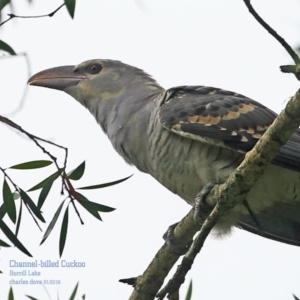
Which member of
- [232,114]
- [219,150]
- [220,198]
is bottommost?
[220,198]

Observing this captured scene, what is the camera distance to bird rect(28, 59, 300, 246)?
3875mm

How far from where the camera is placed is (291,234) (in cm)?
450

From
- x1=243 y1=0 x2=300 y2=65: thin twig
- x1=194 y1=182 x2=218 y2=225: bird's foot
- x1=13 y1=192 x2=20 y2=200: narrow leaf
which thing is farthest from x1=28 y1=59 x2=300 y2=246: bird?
x1=243 y1=0 x2=300 y2=65: thin twig

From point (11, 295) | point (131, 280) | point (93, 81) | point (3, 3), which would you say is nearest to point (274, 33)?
point (3, 3)

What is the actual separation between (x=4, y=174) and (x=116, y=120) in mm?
1676

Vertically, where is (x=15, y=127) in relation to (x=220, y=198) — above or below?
above

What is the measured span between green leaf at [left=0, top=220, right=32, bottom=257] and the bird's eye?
2056 mm

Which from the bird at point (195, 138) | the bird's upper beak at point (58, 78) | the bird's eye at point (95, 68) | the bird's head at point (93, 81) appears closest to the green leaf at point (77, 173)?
the bird at point (195, 138)

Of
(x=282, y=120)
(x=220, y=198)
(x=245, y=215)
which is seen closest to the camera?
(x=282, y=120)

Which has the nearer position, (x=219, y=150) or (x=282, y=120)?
(x=282, y=120)

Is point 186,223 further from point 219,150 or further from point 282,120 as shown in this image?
point 282,120

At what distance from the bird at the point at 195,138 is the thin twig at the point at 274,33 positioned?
4.50 feet

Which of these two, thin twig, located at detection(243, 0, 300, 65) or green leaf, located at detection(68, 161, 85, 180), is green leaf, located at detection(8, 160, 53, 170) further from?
thin twig, located at detection(243, 0, 300, 65)

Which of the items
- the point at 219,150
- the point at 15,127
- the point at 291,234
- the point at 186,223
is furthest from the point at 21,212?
the point at 291,234
